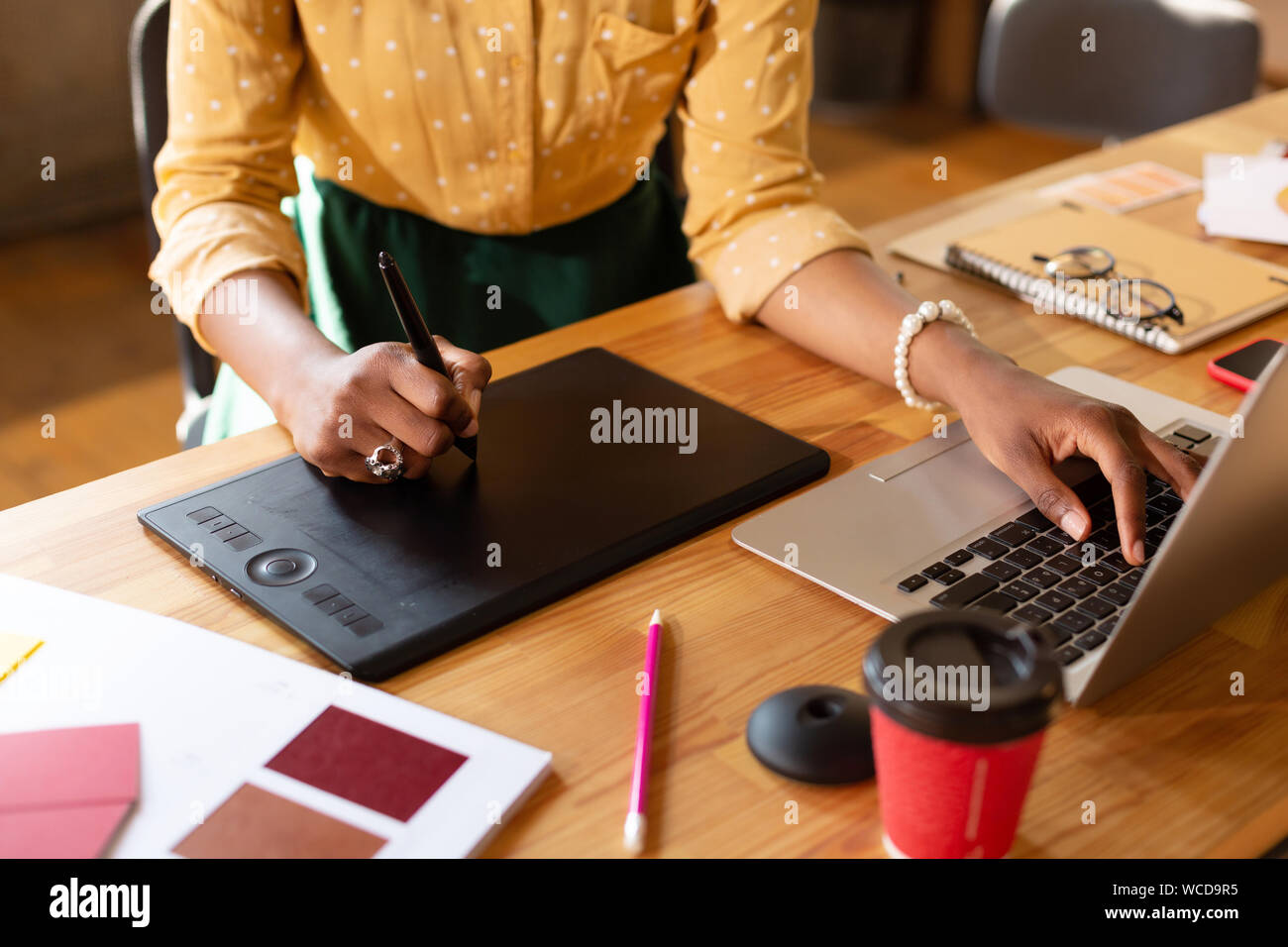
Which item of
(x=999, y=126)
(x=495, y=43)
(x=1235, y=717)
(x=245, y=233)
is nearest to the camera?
(x=1235, y=717)

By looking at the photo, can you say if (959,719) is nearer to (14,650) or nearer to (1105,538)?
(1105,538)

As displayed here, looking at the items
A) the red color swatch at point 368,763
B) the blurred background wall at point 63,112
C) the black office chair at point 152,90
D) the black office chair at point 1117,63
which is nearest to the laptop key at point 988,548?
the red color swatch at point 368,763

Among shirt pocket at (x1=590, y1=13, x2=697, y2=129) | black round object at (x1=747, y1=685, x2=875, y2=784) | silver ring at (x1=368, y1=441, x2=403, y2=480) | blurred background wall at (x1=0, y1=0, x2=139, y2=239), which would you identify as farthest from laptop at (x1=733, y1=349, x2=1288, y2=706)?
blurred background wall at (x1=0, y1=0, x2=139, y2=239)

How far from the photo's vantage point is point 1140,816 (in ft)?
1.91

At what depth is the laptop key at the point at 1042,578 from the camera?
72cm

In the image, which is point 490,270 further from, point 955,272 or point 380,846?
point 380,846

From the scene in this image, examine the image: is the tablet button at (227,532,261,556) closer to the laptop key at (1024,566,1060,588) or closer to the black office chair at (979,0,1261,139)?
the laptop key at (1024,566,1060,588)

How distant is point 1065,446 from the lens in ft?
2.69

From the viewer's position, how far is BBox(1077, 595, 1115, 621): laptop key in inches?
27.2

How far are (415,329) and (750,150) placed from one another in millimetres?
467

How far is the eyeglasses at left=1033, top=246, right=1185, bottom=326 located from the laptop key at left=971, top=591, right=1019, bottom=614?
466 millimetres

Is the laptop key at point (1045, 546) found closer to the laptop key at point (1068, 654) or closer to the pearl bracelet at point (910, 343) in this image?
the laptop key at point (1068, 654)

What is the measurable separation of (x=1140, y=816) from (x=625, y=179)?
917mm
